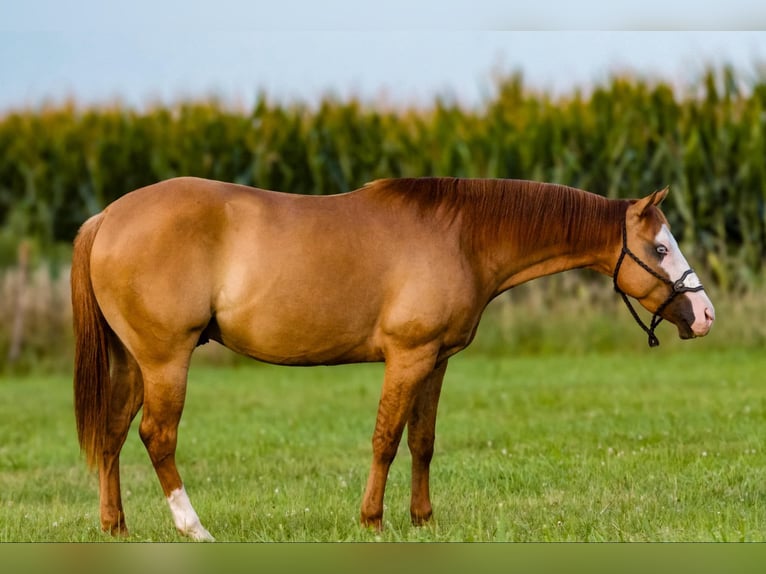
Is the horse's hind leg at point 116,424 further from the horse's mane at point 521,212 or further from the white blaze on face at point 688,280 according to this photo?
the white blaze on face at point 688,280

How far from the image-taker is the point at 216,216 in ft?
20.2

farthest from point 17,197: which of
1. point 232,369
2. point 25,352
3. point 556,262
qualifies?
point 556,262

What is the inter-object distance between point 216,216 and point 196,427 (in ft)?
17.0

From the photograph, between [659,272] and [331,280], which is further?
[659,272]

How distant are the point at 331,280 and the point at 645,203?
176cm

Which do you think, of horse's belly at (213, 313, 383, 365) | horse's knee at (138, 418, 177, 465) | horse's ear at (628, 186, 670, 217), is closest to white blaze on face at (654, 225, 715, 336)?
horse's ear at (628, 186, 670, 217)

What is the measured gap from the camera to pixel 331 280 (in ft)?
20.1

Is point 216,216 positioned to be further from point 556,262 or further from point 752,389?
point 752,389

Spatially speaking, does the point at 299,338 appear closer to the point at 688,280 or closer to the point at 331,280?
the point at 331,280

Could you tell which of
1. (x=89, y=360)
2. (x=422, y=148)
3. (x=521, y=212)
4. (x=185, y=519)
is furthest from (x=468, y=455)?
(x=422, y=148)

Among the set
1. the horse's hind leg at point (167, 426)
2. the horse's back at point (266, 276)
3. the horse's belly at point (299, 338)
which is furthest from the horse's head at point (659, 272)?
the horse's hind leg at point (167, 426)

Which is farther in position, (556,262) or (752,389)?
(752,389)

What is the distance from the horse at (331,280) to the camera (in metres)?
6.09

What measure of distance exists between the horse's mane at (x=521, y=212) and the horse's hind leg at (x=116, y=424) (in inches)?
68.3
